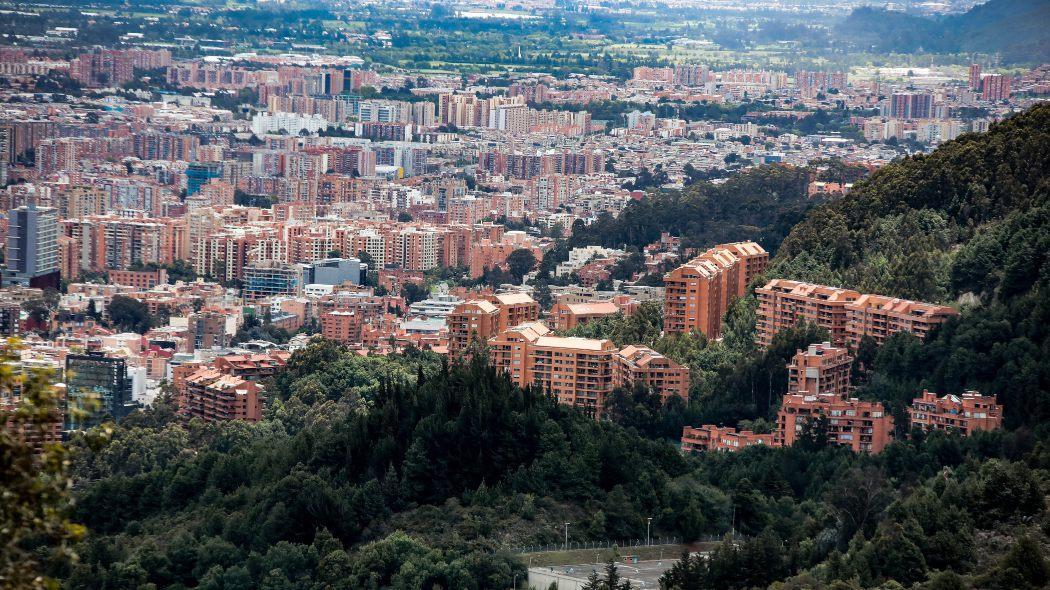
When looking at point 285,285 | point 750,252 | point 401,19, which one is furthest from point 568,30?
point 750,252

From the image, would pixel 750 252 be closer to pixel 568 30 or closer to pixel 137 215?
pixel 137 215

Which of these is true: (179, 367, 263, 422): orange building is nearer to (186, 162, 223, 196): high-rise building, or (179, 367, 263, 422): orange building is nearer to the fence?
the fence

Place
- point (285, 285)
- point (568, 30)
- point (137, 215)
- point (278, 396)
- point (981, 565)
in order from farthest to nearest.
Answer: point (568, 30)
point (137, 215)
point (285, 285)
point (278, 396)
point (981, 565)

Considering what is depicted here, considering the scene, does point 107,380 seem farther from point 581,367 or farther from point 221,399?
point 581,367

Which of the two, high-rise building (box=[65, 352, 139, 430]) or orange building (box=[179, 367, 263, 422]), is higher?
orange building (box=[179, 367, 263, 422])

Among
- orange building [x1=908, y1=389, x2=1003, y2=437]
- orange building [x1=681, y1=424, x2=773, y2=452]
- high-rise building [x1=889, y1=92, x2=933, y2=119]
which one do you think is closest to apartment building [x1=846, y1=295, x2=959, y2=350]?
orange building [x1=908, y1=389, x2=1003, y2=437]

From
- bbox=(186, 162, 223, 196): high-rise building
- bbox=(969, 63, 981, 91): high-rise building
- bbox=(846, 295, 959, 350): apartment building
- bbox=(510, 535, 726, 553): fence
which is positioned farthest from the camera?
bbox=(969, 63, 981, 91): high-rise building

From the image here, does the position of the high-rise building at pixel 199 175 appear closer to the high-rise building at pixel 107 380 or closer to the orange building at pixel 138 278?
the orange building at pixel 138 278
